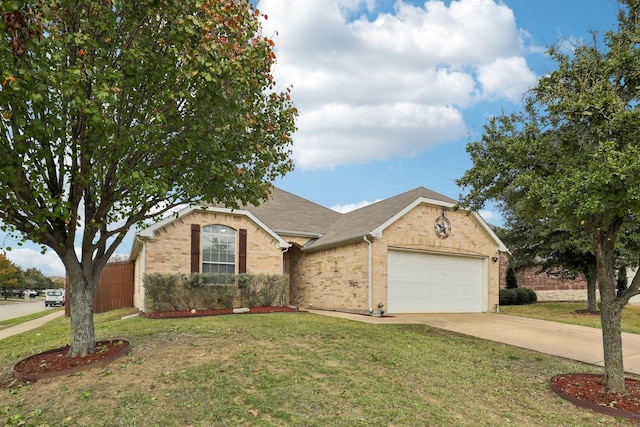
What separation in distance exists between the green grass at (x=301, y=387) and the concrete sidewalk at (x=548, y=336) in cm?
93

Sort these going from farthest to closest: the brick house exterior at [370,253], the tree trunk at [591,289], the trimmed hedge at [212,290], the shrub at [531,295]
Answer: the shrub at [531,295]
the tree trunk at [591,289]
the brick house exterior at [370,253]
the trimmed hedge at [212,290]

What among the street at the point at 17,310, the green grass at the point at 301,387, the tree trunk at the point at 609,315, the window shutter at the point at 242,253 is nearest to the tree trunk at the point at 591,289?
the green grass at the point at 301,387

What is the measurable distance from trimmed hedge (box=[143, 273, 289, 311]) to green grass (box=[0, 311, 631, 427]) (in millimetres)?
5117

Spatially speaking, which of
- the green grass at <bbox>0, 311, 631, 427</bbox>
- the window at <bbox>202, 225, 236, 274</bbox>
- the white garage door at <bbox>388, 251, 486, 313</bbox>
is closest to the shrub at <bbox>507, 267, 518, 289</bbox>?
the white garage door at <bbox>388, 251, 486, 313</bbox>

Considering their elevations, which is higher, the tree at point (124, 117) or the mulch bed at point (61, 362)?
the tree at point (124, 117)

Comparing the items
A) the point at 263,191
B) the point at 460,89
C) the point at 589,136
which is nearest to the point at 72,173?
the point at 263,191

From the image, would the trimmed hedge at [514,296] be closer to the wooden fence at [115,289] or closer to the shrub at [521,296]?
the shrub at [521,296]

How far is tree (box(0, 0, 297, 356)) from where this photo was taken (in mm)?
5484

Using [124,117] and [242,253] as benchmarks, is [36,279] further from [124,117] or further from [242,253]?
[124,117]

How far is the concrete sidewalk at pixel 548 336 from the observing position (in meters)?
8.50

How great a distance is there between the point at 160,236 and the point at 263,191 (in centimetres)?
761

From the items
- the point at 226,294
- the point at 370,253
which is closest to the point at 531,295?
the point at 370,253

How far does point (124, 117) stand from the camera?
6883 millimetres

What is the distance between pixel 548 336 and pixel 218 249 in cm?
1117
